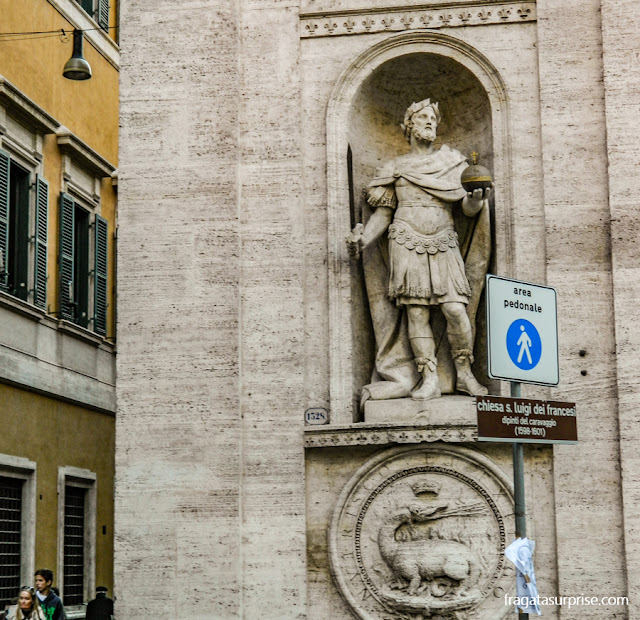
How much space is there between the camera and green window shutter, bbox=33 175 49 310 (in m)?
21.7

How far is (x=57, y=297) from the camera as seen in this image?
2255cm

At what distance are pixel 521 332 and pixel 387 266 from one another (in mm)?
4987

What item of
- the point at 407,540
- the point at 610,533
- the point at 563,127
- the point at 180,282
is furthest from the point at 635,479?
the point at 180,282

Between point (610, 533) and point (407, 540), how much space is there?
1772 mm

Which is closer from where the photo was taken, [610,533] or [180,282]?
[610,533]

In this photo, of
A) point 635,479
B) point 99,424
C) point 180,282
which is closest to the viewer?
point 635,479

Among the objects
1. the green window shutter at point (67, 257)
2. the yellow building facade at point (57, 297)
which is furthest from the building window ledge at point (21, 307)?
the green window shutter at point (67, 257)

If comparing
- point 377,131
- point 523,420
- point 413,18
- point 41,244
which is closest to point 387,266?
point 377,131

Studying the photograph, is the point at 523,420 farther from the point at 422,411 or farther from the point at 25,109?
the point at 25,109

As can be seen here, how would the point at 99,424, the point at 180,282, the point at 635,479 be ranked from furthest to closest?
the point at 99,424, the point at 180,282, the point at 635,479

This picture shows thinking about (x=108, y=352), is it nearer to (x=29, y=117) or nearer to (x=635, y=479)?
(x=29, y=117)

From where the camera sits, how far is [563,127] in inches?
531

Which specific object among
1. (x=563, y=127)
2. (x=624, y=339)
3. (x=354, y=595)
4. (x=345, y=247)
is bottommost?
(x=354, y=595)

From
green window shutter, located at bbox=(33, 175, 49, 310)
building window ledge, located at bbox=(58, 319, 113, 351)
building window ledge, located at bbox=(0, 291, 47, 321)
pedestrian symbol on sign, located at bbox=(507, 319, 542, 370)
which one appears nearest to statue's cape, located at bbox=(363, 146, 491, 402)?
pedestrian symbol on sign, located at bbox=(507, 319, 542, 370)
